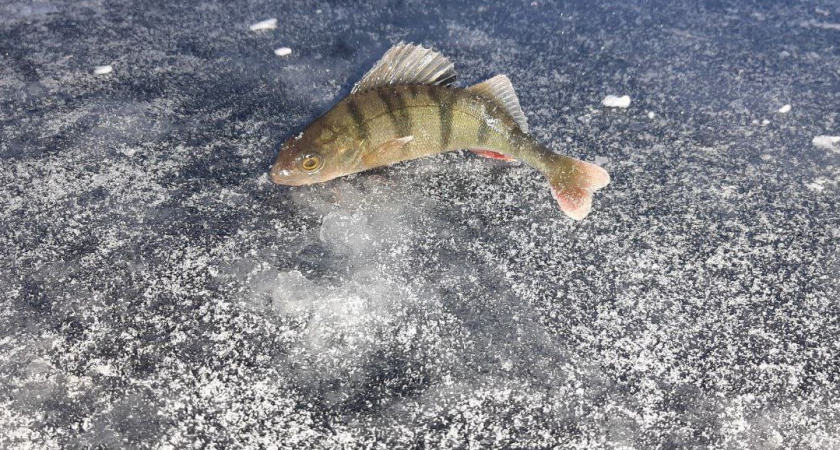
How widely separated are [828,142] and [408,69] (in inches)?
101

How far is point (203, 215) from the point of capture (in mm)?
2908

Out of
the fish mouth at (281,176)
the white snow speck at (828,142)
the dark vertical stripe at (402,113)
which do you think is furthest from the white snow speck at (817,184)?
the fish mouth at (281,176)

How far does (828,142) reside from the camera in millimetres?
3541

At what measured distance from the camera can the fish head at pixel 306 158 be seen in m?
2.79

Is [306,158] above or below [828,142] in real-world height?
above

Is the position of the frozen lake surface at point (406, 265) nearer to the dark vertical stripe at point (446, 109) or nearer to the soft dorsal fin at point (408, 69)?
the dark vertical stripe at point (446, 109)

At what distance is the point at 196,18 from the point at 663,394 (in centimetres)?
426

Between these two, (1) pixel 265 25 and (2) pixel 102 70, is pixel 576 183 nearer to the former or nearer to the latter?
(1) pixel 265 25

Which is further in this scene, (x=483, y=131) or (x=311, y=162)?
(x=483, y=131)

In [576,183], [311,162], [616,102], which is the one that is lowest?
[616,102]

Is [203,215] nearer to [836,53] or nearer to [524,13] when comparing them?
[524,13]

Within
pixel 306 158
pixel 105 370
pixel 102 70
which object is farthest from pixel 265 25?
pixel 105 370

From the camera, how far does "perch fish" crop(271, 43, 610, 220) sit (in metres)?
2.82

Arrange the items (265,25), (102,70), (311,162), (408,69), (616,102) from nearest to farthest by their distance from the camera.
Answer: (311,162) < (408,69) < (616,102) < (102,70) < (265,25)
